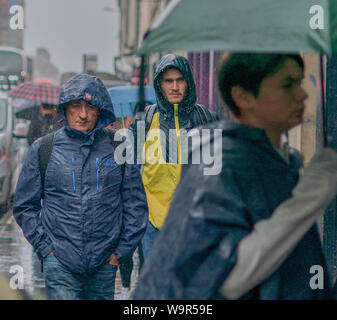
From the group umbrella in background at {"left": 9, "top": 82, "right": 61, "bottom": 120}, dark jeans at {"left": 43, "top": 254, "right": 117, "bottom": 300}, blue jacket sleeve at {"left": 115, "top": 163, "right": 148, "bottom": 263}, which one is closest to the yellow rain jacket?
blue jacket sleeve at {"left": 115, "top": 163, "right": 148, "bottom": 263}

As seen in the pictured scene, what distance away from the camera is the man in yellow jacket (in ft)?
18.6

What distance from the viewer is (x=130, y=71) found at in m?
29.7

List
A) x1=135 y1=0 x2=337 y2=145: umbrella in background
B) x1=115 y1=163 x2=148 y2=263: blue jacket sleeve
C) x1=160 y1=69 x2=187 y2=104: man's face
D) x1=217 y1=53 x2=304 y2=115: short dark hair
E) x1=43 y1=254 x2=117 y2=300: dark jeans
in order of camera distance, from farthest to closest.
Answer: x1=160 y1=69 x2=187 y2=104: man's face < x1=115 y1=163 x2=148 y2=263: blue jacket sleeve < x1=43 y1=254 x2=117 y2=300: dark jeans < x1=217 y1=53 x2=304 y2=115: short dark hair < x1=135 y1=0 x2=337 y2=145: umbrella in background

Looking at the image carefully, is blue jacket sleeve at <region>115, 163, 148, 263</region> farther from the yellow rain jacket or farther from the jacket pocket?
the yellow rain jacket

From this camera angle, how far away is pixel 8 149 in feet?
44.8

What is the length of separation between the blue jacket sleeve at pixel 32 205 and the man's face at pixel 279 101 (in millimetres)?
2174

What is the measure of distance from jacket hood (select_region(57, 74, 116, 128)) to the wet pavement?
86.7 inches

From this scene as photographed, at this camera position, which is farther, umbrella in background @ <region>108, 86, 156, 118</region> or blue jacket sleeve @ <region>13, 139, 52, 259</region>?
umbrella in background @ <region>108, 86, 156, 118</region>

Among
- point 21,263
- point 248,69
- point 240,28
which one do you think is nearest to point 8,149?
point 21,263

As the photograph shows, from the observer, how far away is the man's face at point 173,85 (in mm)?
5879

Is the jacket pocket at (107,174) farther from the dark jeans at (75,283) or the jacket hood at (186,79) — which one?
the jacket hood at (186,79)

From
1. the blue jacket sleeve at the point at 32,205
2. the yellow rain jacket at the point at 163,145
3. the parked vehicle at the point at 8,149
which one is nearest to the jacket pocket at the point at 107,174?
the blue jacket sleeve at the point at 32,205

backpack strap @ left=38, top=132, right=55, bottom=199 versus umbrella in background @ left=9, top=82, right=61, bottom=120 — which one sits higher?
umbrella in background @ left=9, top=82, right=61, bottom=120
